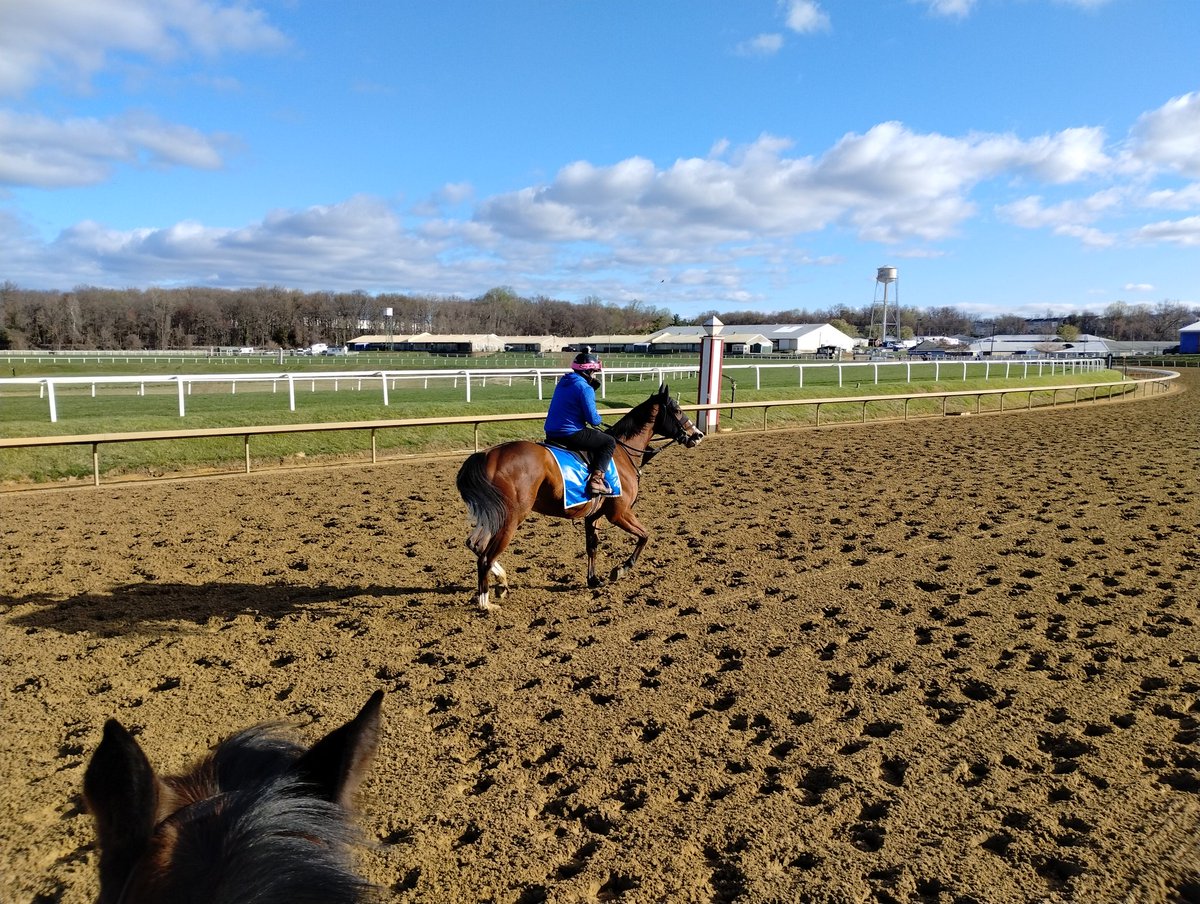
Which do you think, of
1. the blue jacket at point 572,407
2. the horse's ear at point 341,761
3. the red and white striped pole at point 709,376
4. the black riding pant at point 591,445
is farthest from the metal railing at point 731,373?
the horse's ear at point 341,761

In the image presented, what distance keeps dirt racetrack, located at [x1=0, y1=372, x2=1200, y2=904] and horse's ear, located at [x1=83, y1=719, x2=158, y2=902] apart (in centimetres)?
42

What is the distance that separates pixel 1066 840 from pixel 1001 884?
452 mm

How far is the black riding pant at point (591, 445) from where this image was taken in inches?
266

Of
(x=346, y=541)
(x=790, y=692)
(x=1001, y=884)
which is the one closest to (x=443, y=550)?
(x=346, y=541)

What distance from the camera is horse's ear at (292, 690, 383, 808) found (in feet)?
4.83

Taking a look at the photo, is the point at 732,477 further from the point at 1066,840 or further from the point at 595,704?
the point at 1066,840

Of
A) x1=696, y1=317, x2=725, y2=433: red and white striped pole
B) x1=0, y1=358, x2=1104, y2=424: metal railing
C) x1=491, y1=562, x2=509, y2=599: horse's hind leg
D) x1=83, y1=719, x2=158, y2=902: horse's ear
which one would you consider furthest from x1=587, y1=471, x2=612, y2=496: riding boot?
x1=0, y1=358, x2=1104, y2=424: metal railing

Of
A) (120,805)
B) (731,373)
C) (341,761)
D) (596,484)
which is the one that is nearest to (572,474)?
(596,484)

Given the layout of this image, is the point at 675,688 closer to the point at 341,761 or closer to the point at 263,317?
the point at 341,761

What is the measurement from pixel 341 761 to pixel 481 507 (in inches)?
178

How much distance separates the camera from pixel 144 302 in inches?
3184

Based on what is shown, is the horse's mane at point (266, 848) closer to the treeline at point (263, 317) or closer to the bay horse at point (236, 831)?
the bay horse at point (236, 831)

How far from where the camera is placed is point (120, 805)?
1.38 m

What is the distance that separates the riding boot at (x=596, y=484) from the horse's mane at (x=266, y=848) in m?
5.17
